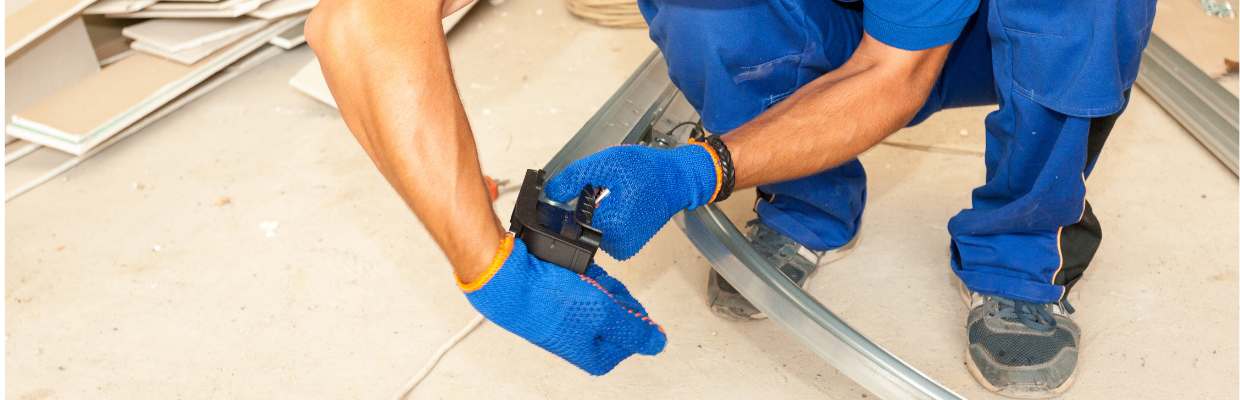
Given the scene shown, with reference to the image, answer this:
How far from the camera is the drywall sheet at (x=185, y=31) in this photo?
2.43 metres

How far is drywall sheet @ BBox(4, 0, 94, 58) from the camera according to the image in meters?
2.21

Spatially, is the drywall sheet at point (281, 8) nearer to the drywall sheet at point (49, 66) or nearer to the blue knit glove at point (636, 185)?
the drywall sheet at point (49, 66)

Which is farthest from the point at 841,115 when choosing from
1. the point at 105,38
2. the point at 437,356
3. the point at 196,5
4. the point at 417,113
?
the point at 105,38

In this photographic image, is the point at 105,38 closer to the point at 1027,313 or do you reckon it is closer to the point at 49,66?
the point at 49,66

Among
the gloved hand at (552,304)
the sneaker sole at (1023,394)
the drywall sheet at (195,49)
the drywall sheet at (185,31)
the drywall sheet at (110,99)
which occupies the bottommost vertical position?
the sneaker sole at (1023,394)

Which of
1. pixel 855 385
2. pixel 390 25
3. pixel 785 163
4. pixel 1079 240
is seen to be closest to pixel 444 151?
pixel 390 25

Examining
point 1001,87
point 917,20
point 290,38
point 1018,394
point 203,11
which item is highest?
point 917,20

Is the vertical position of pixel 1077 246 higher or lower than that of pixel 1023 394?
higher

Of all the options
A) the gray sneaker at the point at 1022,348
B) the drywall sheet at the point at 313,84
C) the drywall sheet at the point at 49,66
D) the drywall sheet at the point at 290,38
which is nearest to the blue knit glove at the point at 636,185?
the gray sneaker at the point at 1022,348

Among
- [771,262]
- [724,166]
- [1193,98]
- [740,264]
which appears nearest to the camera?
[724,166]

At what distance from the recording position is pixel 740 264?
1645 mm

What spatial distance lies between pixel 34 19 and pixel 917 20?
5.98 ft

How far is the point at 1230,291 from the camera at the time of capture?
181 centimetres

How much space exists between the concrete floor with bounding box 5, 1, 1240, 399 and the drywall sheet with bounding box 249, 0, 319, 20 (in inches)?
8.9
